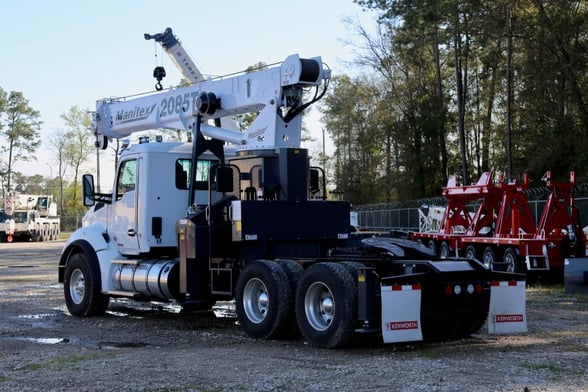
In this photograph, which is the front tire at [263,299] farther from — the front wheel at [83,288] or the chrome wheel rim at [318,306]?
the front wheel at [83,288]

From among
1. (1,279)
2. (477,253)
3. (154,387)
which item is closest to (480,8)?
(477,253)

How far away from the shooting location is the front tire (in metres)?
10.6

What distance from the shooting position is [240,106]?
13109 millimetres

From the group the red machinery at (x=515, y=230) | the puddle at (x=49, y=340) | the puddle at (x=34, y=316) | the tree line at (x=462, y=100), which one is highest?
the tree line at (x=462, y=100)

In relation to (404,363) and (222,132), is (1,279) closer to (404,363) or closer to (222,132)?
(222,132)

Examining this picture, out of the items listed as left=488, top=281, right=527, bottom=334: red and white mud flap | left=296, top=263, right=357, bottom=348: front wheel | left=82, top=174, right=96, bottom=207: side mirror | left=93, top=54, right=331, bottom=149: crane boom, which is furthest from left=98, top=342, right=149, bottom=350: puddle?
left=488, top=281, right=527, bottom=334: red and white mud flap

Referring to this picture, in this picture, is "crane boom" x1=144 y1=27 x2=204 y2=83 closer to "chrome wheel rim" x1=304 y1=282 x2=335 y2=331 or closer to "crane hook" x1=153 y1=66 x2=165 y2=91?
"crane hook" x1=153 y1=66 x2=165 y2=91

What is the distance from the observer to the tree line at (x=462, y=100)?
3753 centimetres

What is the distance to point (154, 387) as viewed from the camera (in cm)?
780

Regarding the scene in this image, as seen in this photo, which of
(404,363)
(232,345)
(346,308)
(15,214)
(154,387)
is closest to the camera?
(154,387)

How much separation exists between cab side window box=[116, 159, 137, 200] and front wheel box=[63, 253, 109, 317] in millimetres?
1275

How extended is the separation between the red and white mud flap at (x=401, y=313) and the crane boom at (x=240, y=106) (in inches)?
136

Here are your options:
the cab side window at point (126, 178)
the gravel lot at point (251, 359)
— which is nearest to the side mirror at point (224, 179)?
the gravel lot at point (251, 359)

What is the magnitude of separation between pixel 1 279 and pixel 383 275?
16164mm
